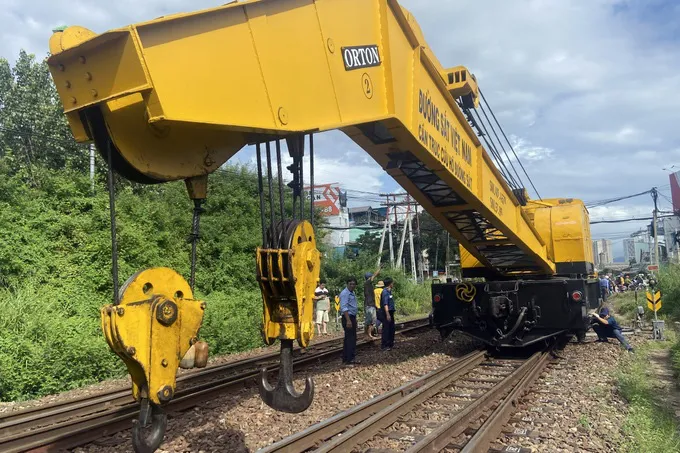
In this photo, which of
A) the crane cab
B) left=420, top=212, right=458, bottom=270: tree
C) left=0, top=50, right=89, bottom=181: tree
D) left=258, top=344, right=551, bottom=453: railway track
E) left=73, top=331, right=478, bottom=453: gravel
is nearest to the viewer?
left=258, top=344, right=551, bottom=453: railway track

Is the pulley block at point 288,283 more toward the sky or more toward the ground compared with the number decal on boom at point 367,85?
more toward the ground

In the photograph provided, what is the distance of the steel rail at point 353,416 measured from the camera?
178 inches

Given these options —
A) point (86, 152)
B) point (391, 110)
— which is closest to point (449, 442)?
point (391, 110)

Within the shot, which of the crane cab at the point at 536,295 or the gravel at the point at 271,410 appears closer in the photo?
the gravel at the point at 271,410

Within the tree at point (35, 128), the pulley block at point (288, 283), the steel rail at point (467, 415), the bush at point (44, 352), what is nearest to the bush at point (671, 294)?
the steel rail at point (467, 415)

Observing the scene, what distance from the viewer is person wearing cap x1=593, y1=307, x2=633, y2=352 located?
1049 centimetres

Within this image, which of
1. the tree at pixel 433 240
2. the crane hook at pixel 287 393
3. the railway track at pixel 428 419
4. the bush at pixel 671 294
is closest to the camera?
the crane hook at pixel 287 393

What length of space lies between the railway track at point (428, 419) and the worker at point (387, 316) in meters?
2.79

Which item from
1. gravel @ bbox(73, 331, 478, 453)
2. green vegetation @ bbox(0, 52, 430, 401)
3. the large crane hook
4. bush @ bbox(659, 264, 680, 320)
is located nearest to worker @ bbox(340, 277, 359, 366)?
gravel @ bbox(73, 331, 478, 453)

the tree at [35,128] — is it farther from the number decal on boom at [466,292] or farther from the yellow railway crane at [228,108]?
the yellow railway crane at [228,108]

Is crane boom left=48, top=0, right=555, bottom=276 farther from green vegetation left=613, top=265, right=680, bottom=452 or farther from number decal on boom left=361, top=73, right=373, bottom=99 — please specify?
green vegetation left=613, top=265, right=680, bottom=452

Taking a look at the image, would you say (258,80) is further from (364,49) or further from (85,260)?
(85,260)

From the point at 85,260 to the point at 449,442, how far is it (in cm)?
1175

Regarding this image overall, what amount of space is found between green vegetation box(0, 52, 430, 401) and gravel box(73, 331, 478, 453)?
361cm
